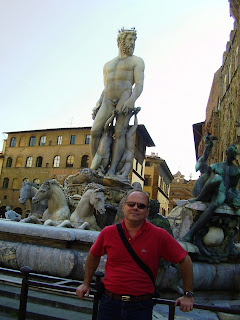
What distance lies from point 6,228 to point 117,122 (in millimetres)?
3886

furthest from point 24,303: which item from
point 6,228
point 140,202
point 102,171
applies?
point 102,171

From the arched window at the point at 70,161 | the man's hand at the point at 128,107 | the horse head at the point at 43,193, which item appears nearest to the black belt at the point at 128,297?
the horse head at the point at 43,193

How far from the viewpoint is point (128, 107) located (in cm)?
782

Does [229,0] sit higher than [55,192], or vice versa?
[229,0]

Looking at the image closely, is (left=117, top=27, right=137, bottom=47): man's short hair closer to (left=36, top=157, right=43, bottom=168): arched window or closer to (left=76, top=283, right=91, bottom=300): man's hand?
(left=76, top=283, right=91, bottom=300): man's hand

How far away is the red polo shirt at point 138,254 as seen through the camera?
221 cm

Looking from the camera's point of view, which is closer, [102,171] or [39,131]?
[102,171]

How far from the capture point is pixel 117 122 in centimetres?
795

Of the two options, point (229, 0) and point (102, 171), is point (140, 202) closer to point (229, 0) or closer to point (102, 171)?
point (102, 171)

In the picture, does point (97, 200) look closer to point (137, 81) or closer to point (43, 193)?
point (43, 193)

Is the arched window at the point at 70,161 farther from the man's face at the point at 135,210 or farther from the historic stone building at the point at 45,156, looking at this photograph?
the man's face at the point at 135,210

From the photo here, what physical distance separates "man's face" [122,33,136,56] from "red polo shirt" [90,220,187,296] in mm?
6340

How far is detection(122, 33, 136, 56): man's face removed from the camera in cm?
803

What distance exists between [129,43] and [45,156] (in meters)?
41.3
